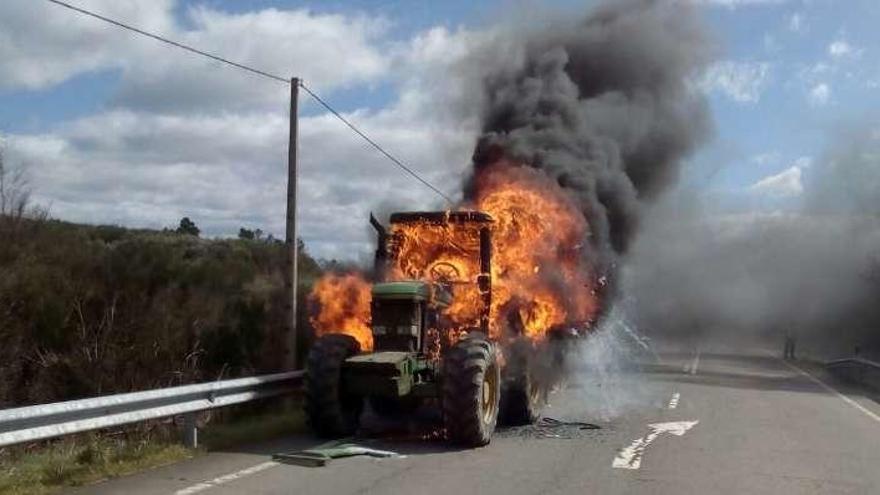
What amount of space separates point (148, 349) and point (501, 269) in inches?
335

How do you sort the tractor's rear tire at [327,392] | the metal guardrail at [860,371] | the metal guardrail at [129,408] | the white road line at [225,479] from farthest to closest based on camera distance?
the metal guardrail at [860,371], the tractor's rear tire at [327,392], the white road line at [225,479], the metal guardrail at [129,408]

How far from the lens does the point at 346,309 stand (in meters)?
13.4

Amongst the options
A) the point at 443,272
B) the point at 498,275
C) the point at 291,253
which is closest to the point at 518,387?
the point at 498,275

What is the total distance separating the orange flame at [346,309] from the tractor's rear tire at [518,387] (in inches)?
81.3

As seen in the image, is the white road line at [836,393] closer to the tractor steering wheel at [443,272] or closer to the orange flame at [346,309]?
the tractor steering wheel at [443,272]

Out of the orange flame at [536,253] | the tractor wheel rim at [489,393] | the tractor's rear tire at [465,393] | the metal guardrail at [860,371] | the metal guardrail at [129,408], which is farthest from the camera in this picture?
the metal guardrail at [860,371]

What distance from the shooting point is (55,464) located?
863 cm

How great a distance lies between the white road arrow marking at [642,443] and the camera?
955 cm

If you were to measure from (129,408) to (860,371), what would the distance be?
846 inches

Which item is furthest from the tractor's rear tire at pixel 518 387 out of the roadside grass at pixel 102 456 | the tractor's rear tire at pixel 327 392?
the roadside grass at pixel 102 456

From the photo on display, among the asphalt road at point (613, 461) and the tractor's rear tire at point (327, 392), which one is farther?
the tractor's rear tire at point (327, 392)

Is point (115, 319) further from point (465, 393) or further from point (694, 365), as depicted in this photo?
point (694, 365)

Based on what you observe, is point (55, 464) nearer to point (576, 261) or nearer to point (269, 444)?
point (269, 444)

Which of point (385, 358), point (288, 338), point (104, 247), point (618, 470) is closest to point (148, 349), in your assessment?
point (288, 338)
